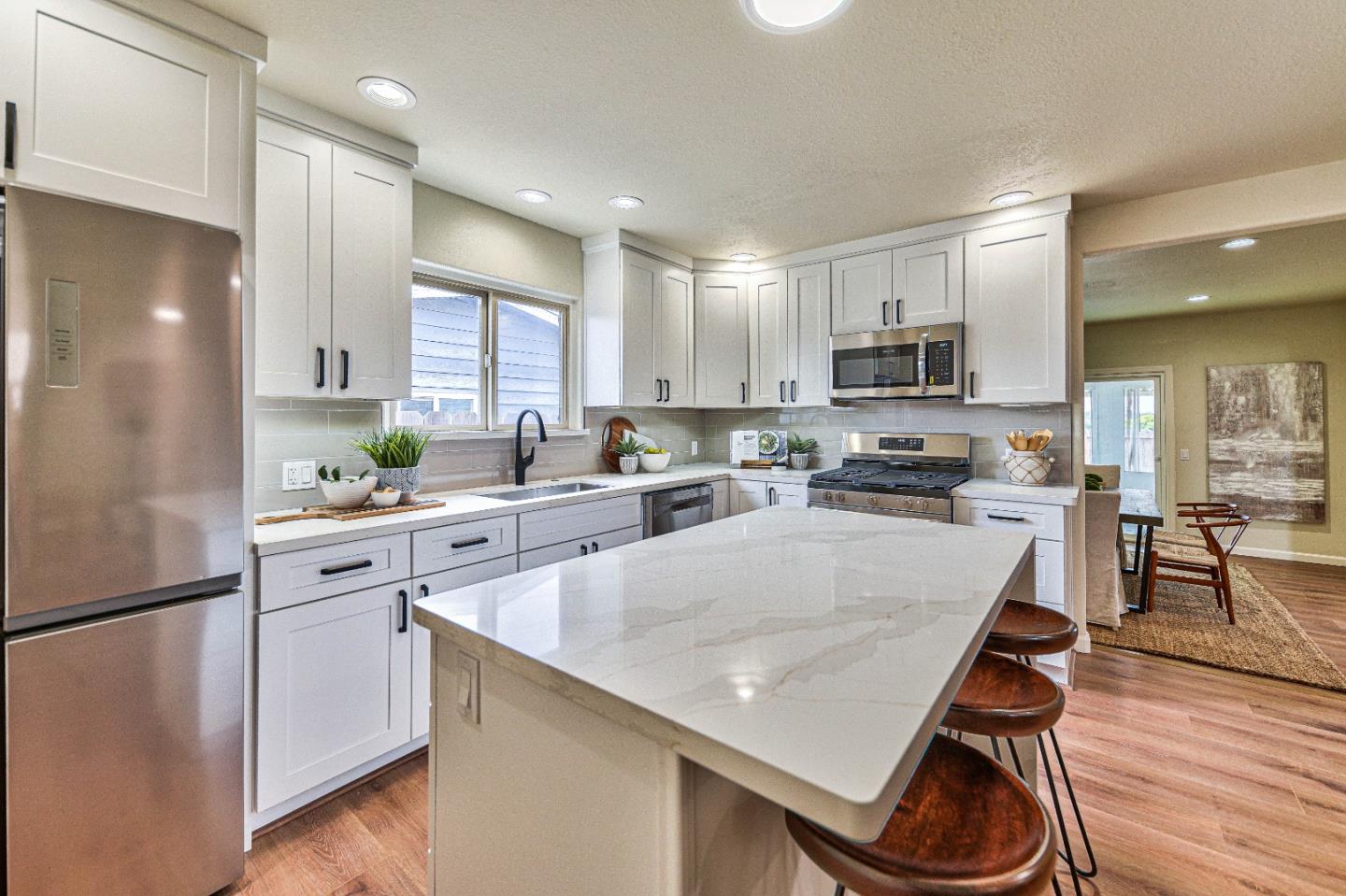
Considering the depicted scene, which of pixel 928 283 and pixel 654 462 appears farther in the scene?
pixel 654 462

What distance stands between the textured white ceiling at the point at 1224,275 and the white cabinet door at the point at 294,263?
4089 millimetres

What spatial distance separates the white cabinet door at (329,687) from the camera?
1736 mm

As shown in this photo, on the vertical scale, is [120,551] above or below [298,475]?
below

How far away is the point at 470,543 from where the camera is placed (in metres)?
2.26

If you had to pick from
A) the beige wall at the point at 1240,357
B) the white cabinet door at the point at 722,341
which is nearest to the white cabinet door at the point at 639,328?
the white cabinet door at the point at 722,341

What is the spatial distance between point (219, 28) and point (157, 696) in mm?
1827

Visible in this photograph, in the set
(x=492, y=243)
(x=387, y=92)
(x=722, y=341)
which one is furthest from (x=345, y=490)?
(x=722, y=341)

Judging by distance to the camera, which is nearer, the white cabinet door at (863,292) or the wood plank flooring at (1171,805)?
the wood plank flooring at (1171,805)

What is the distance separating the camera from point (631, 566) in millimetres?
1369

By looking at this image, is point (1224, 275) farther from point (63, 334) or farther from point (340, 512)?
point (63, 334)

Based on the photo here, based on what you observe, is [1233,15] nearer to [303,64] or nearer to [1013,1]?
[1013,1]

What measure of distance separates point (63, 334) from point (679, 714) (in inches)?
65.2

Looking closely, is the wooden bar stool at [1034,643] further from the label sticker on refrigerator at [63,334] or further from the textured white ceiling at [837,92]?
the label sticker on refrigerator at [63,334]

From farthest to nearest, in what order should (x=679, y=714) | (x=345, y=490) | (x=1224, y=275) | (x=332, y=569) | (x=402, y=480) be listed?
(x=1224, y=275)
(x=402, y=480)
(x=345, y=490)
(x=332, y=569)
(x=679, y=714)
